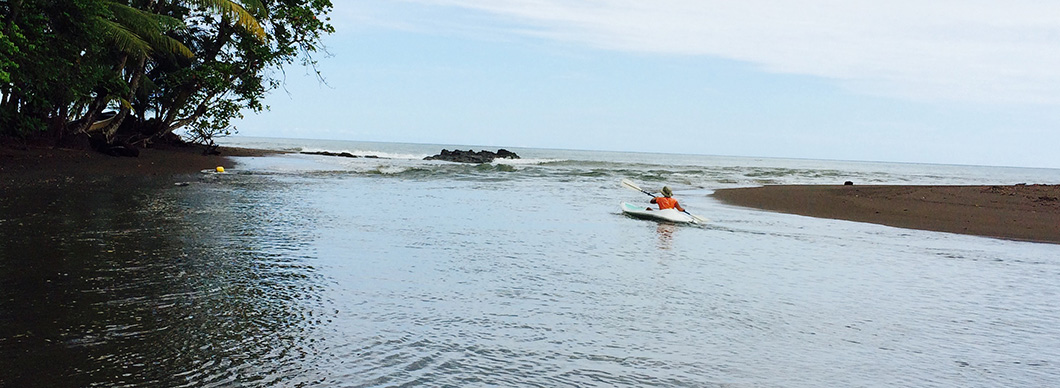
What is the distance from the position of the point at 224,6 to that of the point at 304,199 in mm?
11297

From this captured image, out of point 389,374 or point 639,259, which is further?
point 639,259

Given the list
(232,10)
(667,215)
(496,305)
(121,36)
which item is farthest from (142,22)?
(496,305)

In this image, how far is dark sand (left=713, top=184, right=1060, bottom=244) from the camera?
59.1 feet

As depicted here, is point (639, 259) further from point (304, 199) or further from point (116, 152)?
point (116, 152)

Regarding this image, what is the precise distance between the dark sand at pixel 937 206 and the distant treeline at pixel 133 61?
20.9 metres

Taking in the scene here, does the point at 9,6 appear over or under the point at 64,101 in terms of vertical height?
over

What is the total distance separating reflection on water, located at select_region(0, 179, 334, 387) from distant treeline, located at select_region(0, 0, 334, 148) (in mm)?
8539

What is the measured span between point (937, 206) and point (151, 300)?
70.4 feet

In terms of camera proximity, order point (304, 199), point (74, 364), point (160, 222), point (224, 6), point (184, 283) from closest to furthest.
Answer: point (74, 364) → point (184, 283) → point (160, 222) → point (304, 199) → point (224, 6)

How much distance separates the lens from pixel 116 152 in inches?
1211

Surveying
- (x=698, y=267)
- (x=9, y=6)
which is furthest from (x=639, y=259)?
(x=9, y=6)

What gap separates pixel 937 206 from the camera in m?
22.0

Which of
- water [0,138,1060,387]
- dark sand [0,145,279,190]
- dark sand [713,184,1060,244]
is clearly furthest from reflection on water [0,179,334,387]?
dark sand [713,184,1060,244]

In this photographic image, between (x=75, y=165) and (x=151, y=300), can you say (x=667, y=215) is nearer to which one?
(x=151, y=300)
